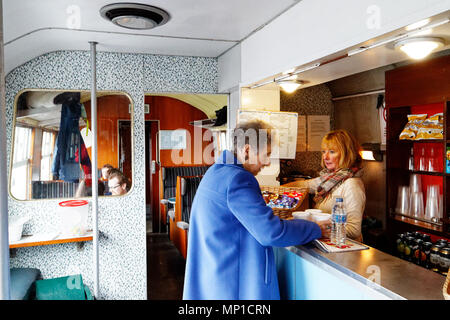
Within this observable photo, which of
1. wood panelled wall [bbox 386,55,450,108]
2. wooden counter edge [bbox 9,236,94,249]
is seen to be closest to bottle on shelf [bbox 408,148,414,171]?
wood panelled wall [bbox 386,55,450,108]

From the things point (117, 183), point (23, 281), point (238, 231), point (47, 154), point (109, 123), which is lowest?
point (23, 281)

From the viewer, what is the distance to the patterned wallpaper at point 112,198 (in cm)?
A: 314

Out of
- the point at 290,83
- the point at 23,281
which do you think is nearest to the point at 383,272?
the point at 290,83

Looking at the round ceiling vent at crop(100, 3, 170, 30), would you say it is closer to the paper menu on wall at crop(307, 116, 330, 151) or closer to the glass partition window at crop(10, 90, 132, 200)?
the glass partition window at crop(10, 90, 132, 200)

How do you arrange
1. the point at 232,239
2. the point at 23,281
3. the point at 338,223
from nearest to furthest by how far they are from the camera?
the point at 232,239
the point at 338,223
the point at 23,281

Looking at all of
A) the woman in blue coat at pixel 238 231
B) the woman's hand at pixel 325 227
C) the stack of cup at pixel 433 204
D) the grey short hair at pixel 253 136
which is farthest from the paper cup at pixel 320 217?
the stack of cup at pixel 433 204

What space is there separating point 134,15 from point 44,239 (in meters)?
1.97

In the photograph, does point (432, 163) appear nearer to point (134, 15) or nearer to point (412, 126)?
point (412, 126)

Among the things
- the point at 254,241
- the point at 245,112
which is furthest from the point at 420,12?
the point at 245,112

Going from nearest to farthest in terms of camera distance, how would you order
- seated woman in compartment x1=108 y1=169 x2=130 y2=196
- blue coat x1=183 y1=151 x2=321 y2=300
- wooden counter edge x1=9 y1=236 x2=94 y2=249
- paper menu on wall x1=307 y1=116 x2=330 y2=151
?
1. blue coat x1=183 y1=151 x2=321 y2=300
2. wooden counter edge x1=9 y1=236 x2=94 y2=249
3. seated woman in compartment x1=108 y1=169 x2=130 y2=196
4. paper menu on wall x1=307 y1=116 x2=330 y2=151

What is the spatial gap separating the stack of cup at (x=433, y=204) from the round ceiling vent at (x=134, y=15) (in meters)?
2.70

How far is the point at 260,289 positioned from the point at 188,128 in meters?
5.28

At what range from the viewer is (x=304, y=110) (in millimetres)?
3996

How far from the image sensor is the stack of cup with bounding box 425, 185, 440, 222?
315 cm
